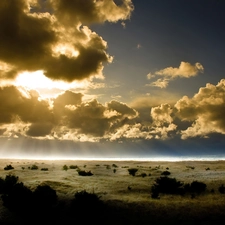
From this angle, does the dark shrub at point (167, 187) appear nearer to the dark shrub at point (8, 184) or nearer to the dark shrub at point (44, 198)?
the dark shrub at point (44, 198)

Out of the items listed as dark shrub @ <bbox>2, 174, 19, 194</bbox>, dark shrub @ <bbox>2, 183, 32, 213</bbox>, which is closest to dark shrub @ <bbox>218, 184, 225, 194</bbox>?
dark shrub @ <bbox>2, 183, 32, 213</bbox>

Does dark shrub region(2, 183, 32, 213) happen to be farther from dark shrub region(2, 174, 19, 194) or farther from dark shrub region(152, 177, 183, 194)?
dark shrub region(152, 177, 183, 194)

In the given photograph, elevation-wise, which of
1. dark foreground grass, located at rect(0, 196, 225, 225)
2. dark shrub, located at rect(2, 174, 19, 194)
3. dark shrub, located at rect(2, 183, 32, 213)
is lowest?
dark foreground grass, located at rect(0, 196, 225, 225)

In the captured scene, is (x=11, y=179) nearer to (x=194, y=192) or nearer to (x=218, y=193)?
(x=194, y=192)

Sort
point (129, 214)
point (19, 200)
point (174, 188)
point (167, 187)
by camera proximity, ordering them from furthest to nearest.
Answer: point (167, 187) < point (174, 188) < point (19, 200) < point (129, 214)

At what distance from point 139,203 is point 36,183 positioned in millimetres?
9564

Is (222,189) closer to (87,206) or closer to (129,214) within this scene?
(129,214)

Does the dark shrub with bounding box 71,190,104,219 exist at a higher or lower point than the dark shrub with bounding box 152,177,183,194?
lower

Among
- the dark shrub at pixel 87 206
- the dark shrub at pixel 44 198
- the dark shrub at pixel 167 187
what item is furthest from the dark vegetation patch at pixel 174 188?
the dark shrub at pixel 44 198

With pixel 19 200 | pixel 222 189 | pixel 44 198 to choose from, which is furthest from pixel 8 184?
pixel 222 189

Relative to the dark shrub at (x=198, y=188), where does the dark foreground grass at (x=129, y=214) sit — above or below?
below

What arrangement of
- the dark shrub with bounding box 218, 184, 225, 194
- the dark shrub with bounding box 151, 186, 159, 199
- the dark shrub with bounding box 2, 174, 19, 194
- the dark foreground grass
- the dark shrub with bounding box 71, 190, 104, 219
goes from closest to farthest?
the dark foreground grass
the dark shrub with bounding box 71, 190, 104, 219
the dark shrub with bounding box 151, 186, 159, 199
the dark shrub with bounding box 2, 174, 19, 194
the dark shrub with bounding box 218, 184, 225, 194

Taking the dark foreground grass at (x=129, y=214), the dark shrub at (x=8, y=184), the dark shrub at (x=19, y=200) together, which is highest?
the dark shrub at (x=8, y=184)

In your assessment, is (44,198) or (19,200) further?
(44,198)
